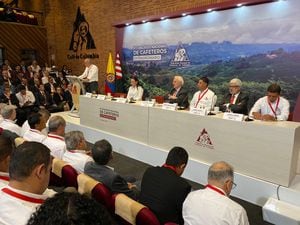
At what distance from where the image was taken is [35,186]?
1.21 meters

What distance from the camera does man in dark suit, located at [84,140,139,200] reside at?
1.93 m

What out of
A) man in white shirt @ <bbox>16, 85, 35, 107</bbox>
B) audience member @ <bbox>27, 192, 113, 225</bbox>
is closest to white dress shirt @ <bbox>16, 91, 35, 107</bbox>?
man in white shirt @ <bbox>16, 85, 35, 107</bbox>

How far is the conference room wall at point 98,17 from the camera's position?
21.7ft

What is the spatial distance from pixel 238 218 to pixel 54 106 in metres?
6.38

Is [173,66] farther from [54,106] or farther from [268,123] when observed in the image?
[268,123]

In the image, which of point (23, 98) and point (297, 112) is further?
point (23, 98)

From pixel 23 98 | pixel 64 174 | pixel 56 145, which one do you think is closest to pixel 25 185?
pixel 64 174

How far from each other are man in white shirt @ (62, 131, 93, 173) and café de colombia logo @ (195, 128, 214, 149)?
4.69 ft

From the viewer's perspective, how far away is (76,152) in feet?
7.66

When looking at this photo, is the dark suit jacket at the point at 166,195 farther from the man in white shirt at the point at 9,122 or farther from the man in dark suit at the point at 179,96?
the man in dark suit at the point at 179,96

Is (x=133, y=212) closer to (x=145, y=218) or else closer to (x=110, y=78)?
(x=145, y=218)

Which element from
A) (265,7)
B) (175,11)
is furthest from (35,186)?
(175,11)

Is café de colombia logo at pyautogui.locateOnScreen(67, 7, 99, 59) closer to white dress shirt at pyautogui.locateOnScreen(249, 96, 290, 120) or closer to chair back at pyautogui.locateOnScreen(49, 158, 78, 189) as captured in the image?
white dress shirt at pyautogui.locateOnScreen(249, 96, 290, 120)

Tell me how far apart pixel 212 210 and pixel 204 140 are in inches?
68.3
